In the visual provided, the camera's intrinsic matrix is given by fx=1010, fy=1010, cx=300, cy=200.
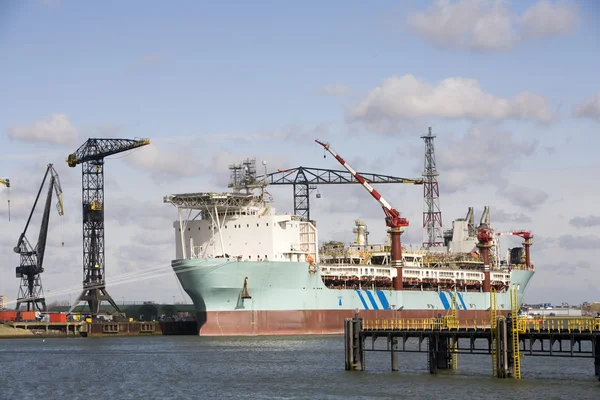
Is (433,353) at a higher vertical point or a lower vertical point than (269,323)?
lower

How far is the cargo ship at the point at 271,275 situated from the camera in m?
72.8

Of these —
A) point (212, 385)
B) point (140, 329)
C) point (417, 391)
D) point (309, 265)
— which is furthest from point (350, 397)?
point (140, 329)

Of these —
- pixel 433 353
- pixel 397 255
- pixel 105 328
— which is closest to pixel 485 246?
pixel 397 255

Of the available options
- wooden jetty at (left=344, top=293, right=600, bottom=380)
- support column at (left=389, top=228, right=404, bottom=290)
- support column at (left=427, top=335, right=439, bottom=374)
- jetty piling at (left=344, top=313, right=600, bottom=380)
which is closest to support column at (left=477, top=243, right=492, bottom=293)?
support column at (left=389, top=228, right=404, bottom=290)

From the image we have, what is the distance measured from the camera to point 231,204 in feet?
250

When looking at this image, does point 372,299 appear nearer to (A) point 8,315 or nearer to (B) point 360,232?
(B) point 360,232

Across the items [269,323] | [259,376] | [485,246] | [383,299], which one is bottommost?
[259,376]

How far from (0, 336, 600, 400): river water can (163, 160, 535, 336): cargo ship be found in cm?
767

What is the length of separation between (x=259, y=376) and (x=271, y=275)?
2765cm

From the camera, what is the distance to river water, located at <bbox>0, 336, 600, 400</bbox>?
131 feet

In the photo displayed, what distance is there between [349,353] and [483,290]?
51237 mm

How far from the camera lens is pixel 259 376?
46.0m

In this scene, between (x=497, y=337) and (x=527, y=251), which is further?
(x=527, y=251)

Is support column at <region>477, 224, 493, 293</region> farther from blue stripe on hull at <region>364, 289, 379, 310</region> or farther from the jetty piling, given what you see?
the jetty piling
